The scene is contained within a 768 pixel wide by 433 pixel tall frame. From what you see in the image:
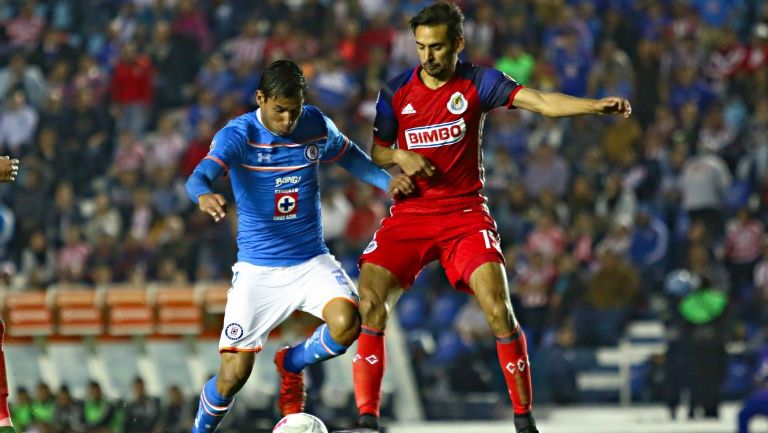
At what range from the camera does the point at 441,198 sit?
32.2ft

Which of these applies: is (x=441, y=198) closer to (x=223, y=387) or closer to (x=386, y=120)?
(x=386, y=120)

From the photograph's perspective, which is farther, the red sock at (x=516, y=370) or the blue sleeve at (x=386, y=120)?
the blue sleeve at (x=386, y=120)

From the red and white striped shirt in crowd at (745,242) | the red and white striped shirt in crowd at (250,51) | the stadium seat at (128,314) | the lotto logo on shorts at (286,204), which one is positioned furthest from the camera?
the red and white striped shirt in crowd at (250,51)

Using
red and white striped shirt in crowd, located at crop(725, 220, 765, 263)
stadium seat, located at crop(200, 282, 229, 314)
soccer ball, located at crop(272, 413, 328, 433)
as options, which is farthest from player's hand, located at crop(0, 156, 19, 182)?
red and white striped shirt in crowd, located at crop(725, 220, 765, 263)

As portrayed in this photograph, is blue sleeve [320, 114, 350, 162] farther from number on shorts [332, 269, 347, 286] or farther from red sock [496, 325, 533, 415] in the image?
red sock [496, 325, 533, 415]

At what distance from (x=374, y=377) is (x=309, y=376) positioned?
7.77m

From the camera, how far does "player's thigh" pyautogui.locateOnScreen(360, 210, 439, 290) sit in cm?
964

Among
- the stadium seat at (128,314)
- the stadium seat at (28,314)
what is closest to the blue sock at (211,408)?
the stadium seat at (128,314)

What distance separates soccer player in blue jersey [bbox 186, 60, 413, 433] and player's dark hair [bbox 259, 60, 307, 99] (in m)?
0.04

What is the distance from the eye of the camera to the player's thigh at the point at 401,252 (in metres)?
9.64

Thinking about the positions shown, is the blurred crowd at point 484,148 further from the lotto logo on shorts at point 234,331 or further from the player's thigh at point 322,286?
the lotto logo on shorts at point 234,331

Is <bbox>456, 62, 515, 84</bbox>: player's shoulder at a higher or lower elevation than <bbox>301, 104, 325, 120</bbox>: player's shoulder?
higher

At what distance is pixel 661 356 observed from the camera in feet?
59.2

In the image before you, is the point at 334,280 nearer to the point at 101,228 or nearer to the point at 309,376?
the point at 309,376
